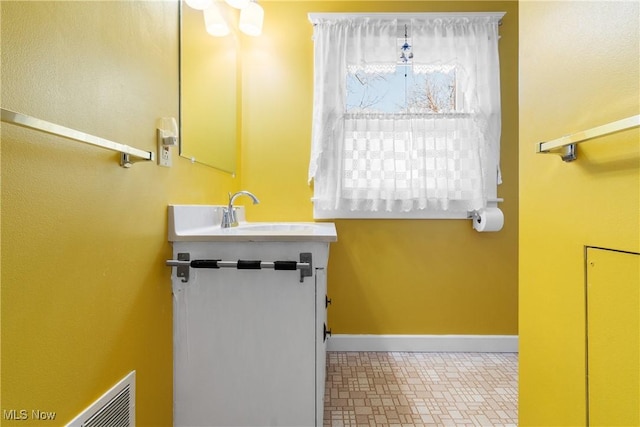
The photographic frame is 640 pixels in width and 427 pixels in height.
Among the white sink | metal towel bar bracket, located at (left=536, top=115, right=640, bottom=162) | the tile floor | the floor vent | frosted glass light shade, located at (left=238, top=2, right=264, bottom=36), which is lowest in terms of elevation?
the tile floor

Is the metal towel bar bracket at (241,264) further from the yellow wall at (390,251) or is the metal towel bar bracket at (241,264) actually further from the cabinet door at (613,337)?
the yellow wall at (390,251)

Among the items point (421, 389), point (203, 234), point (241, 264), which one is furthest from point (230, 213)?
point (421, 389)

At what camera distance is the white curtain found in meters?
2.00

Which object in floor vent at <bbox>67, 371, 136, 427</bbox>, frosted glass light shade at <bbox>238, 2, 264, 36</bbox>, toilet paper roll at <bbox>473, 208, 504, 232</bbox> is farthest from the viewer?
toilet paper roll at <bbox>473, 208, 504, 232</bbox>

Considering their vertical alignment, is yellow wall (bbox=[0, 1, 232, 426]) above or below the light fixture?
below

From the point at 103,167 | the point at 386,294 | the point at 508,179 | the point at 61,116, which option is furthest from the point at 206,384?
the point at 508,179

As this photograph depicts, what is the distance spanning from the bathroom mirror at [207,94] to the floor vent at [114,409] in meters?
0.85

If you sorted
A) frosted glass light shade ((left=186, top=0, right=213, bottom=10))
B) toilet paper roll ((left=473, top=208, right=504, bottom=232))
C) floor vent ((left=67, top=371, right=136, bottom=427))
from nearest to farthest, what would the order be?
floor vent ((left=67, top=371, right=136, bottom=427)), frosted glass light shade ((left=186, top=0, right=213, bottom=10)), toilet paper roll ((left=473, top=208, right=504, bottom=232))

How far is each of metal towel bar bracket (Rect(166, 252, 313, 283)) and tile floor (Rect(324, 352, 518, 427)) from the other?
31.0 inches

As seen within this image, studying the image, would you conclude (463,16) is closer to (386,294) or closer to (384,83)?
(384,83)

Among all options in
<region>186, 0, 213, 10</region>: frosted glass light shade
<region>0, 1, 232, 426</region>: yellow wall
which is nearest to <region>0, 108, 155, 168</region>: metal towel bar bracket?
<region>0, 1, 232, 426</region>: yellow wall

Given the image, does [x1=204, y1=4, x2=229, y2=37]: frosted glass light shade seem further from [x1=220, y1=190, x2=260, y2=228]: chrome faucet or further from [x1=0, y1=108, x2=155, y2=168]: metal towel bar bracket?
[x1=0, y1=108, x2=155, y2=168]: metal towel bar bracket

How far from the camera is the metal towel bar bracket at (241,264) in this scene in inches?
45.2

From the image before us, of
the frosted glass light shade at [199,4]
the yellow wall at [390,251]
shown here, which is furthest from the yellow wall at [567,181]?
the frosted glass light shade at [199,4]
